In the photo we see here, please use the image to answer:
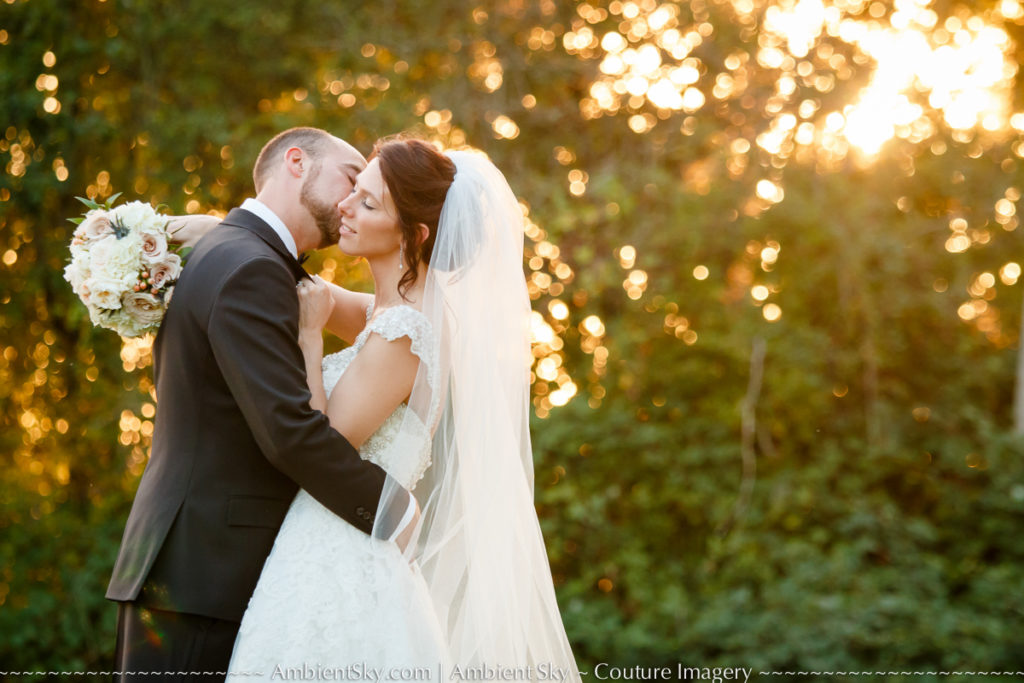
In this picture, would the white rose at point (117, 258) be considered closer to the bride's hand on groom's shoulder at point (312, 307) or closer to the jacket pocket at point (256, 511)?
the bride's hand on groom's shoulder at point (312, 307)

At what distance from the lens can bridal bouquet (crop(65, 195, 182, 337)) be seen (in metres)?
2.44

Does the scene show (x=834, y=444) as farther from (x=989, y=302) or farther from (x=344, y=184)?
(x=344, y=184)

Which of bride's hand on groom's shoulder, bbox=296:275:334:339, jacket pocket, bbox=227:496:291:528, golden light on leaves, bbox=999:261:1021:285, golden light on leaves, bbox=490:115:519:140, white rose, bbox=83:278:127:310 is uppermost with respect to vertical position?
golden light on leaves, bbox=490:115:519:140

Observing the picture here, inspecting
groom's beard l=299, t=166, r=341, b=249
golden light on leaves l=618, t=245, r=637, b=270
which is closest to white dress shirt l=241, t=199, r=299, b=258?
groom's beard l=299, t=166, r=341, b=249

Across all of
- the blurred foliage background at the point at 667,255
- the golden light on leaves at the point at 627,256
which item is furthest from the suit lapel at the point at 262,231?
the golden light on leaves at the point at 627,256

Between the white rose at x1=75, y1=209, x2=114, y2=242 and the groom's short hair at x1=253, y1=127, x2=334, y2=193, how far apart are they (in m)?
0.51

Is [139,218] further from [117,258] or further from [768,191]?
[768,191]

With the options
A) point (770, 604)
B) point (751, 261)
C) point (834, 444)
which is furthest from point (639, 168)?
point (770, 604)

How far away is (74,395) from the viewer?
6.02 metres

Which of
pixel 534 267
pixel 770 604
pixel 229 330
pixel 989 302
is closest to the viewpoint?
pixel 229 330

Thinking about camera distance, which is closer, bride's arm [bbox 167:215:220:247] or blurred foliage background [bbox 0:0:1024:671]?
bride's arm [bbox 167:215:220:247]

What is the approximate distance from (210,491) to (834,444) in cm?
522

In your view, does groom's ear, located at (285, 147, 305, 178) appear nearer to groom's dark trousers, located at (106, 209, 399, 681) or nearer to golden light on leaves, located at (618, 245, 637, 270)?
groom's dark trousers, located at (106, 209, 399, 681)

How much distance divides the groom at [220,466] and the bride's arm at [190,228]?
300 mm
